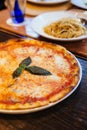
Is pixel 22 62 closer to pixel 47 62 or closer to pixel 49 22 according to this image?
pixel 47 62

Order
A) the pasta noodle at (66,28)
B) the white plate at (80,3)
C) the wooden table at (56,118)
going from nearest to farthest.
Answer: the wooden table at (56,118) → the pasta noodle at (66,28) → the white plate at (80,3)

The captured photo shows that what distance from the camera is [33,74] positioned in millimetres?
750

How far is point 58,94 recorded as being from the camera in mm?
663

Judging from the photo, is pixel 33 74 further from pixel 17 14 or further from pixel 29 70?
pixel 17 14

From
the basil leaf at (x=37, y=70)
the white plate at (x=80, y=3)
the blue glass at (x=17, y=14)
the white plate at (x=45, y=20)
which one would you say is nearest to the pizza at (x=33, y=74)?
the basil leaf at (x=37, y=70)

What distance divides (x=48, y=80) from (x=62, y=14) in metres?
0.58

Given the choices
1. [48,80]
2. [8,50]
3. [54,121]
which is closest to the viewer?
[54,121]

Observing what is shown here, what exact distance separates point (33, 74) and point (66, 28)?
0.38 metres

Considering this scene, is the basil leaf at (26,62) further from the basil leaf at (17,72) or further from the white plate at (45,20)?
the white plate at (45,20)

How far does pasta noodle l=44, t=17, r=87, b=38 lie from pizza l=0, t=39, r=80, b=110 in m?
0.13

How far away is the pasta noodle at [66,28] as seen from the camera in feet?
3.32

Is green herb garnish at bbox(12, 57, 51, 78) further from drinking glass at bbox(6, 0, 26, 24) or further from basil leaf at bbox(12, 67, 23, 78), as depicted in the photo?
drinking glass at bbox(6, 0, 26, 24)

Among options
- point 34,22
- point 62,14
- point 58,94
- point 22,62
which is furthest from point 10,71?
point 62,14

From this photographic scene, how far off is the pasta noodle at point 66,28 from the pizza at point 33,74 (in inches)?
5.2
